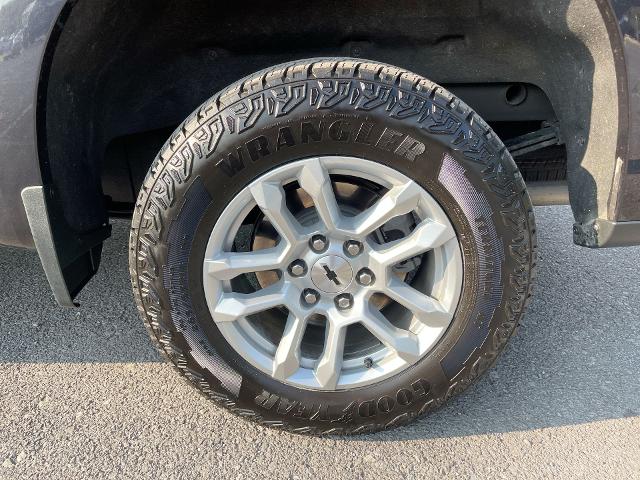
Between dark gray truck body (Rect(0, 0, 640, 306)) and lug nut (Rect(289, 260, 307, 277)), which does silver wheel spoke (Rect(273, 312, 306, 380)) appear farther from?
dark gray truck body (Rect(0, 0, 640, 306))

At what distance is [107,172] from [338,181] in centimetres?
103

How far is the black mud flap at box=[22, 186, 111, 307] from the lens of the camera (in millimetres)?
1571

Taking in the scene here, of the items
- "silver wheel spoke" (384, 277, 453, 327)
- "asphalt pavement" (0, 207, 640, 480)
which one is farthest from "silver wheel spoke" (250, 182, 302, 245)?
"asphalt pavement" (0, 207, 640, 480)

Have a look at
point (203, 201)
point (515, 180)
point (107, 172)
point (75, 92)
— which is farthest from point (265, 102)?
point (107, 172)

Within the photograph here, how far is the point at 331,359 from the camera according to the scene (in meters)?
1.72

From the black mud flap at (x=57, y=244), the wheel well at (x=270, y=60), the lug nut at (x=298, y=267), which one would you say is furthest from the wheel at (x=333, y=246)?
the wheel well at (x=270, y=60)

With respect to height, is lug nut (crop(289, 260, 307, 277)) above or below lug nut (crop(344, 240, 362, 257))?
below

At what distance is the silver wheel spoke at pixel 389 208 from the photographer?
1585mm

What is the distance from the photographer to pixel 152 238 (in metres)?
1.61

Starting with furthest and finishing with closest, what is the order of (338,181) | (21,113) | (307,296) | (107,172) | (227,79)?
(107,172) → (227,79) → (338,181) → (307,296) → (21,113)

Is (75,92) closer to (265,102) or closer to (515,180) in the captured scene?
(265,102)

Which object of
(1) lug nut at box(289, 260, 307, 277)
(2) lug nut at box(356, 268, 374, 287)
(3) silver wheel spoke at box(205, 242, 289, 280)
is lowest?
(2) lug nut at box(356, 268, 374, 287)

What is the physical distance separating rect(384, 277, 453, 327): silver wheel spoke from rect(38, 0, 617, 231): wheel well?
63cm

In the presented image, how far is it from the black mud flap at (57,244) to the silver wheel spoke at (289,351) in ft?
2.44
